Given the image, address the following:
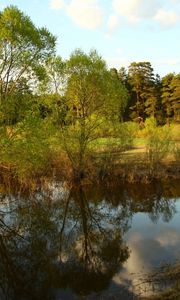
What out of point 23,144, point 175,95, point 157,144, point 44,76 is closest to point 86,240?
point 23,144

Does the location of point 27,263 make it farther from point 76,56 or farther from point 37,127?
point 76,56

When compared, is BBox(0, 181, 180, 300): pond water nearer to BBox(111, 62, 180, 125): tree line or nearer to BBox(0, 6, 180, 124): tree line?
BBox(0, 6, 180, 124): tree line

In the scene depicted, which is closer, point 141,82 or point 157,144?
point 157,144

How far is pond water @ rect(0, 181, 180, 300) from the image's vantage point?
11.0m

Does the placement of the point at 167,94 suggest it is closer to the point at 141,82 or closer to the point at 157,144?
the point at 141,82

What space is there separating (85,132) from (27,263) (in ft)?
49.1

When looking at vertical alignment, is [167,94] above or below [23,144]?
above

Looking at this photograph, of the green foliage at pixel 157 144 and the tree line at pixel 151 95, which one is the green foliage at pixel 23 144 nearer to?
the green foliage at pixel 157 144

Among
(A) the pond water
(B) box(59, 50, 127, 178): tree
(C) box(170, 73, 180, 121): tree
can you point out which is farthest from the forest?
(C) box(170, 73, 180, 121): tree

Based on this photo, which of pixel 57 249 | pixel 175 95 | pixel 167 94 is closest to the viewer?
pixel 57 249

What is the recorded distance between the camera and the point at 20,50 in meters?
22.0

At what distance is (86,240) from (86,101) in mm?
13506

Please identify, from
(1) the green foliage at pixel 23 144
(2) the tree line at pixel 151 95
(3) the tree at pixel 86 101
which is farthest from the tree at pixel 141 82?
(1) the green foliage at pixel 23 144

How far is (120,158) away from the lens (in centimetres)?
2898
